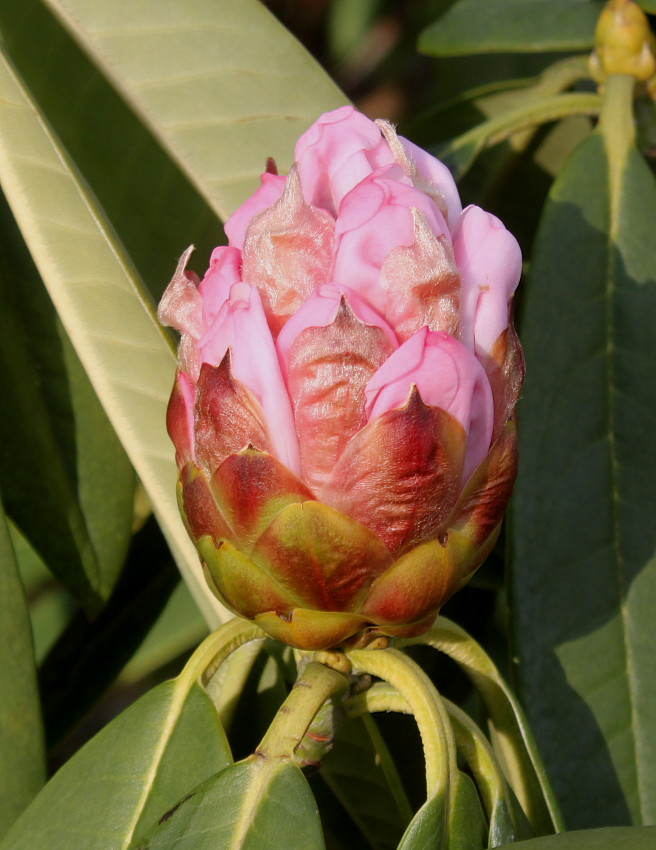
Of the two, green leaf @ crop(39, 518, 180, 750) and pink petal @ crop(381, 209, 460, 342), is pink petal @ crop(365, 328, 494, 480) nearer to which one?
Result: pink petal @ crop(381, 209, 460, 342)

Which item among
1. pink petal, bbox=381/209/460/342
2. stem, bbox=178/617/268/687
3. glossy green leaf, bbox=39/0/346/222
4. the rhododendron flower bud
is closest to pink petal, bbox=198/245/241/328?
the rhododendron flower bud

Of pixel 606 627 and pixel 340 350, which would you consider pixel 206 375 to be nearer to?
pixel 340 350

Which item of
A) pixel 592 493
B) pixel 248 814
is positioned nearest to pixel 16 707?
pixel 248 814

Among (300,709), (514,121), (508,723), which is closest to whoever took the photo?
(300,709)

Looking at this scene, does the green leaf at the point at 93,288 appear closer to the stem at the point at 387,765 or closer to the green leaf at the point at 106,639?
the stem at the point at 387,765

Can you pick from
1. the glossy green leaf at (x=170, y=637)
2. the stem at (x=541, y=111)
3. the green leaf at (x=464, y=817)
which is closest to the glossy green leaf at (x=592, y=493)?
the stem at (x=541, y=111)

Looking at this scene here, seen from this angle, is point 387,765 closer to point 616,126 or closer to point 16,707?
point 16,707

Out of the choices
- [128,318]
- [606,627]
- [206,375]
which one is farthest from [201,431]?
[606,627]
